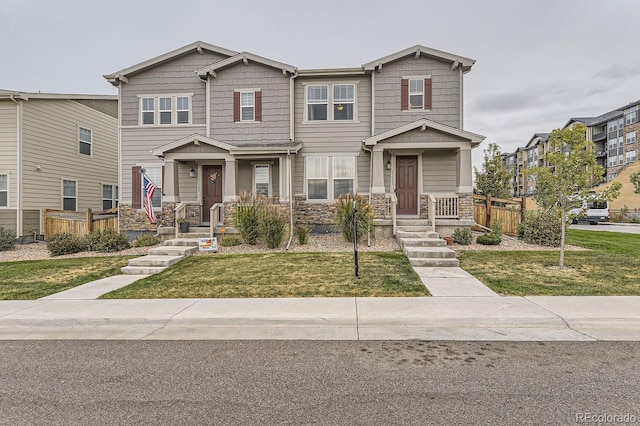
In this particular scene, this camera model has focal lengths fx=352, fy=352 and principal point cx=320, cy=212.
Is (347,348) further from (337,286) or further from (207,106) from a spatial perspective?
(207,106)

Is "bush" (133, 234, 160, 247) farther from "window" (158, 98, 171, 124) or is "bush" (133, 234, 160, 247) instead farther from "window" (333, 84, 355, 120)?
"window" (333, 84, 355, 120)

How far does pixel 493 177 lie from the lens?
69.9ft

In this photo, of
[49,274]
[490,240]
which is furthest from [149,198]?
[490,240]

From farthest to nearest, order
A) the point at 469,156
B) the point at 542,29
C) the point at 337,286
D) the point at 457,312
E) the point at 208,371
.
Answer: the point at 542,29 → the point at 469,156 → the point at 337,286 → the point at 457,312 → the point at 208,371

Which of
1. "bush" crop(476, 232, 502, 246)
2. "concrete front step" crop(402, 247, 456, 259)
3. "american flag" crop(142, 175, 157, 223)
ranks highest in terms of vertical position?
"american flag" crop(142, 175, 157, 223)

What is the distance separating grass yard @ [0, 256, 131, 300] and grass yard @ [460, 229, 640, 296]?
924 centimetres

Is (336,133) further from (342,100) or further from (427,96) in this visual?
(427,96)

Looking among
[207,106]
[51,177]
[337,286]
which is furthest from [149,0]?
[337,286]

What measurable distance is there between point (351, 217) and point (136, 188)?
9914mm

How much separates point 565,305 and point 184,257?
972 centimetres

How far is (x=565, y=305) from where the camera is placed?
5688mm

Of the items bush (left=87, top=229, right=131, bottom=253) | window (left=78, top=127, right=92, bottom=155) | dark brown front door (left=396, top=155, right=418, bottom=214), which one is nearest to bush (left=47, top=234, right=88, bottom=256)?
bush (left=87, top=229, right=131, bottom=253)

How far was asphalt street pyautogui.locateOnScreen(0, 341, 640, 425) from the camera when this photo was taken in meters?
2.91

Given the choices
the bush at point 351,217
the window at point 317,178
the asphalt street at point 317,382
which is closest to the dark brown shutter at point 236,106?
the window at point 317,178
